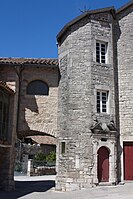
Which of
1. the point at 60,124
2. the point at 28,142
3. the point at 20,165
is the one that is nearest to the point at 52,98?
the point at 60,124

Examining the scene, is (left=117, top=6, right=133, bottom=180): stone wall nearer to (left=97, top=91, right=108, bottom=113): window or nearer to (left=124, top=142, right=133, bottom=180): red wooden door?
(left=124, top=142, right=133, bottom=180): red wooden door

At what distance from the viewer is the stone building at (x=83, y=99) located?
44.3ft

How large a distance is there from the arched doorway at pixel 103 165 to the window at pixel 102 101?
1.93 m

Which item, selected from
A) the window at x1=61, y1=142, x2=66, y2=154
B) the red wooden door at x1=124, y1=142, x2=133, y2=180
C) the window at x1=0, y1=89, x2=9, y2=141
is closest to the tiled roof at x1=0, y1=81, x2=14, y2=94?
the window at x1=0, y1=89, x2=9, y2=141

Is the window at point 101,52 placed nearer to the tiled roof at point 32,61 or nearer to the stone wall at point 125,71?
the stone wall at point 125,71

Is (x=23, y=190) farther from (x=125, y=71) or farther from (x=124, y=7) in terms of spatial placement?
(x=124, y=7)

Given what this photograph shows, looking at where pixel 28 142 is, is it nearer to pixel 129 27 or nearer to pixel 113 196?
pixel 129 27

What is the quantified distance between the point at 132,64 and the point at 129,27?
2259 millimetres

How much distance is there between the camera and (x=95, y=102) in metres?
14.0

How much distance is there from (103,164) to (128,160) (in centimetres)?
162

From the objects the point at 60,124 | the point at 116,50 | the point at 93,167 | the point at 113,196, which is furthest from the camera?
the point at 116,50

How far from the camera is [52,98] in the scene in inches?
605

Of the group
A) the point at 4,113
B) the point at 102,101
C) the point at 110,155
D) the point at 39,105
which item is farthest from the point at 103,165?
the point at 4,113

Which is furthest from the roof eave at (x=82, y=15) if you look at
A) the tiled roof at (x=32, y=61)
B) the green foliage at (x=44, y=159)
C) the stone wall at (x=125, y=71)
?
the green foliage at (x=44, y=159)
